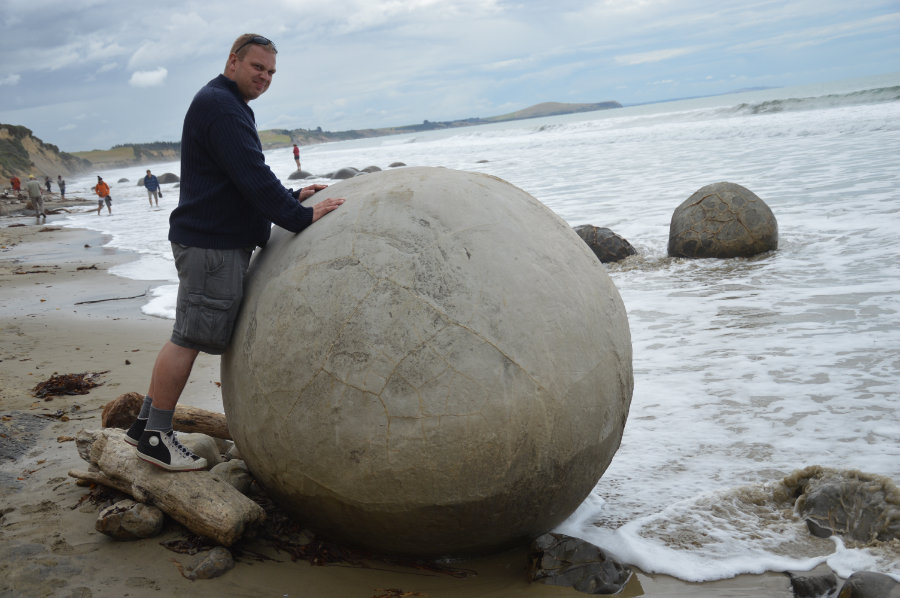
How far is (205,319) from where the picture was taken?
11.1 ft

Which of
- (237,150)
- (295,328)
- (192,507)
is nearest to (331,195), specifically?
(237,150)

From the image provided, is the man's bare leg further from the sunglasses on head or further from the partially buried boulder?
the partially buried boulder

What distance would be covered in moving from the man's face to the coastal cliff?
2233 inches

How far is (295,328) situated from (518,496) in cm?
118

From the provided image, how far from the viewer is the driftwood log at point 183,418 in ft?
14.5

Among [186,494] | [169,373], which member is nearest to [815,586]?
[186,494]

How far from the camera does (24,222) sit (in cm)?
2417

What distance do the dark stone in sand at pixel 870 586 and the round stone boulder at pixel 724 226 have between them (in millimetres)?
7007

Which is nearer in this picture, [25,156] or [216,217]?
[216,217]

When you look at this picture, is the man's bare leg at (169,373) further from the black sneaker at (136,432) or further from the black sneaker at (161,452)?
the black sneaker at (136,432)

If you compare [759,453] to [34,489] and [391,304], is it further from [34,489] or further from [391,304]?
[34,489]

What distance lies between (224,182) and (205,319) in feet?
2.13

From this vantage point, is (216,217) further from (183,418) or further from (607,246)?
(607,246)

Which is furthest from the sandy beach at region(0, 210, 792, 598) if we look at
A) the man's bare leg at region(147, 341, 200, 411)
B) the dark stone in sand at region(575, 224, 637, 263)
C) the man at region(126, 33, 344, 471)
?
the dark stone in sand at region(575, 224, 637, 263)
